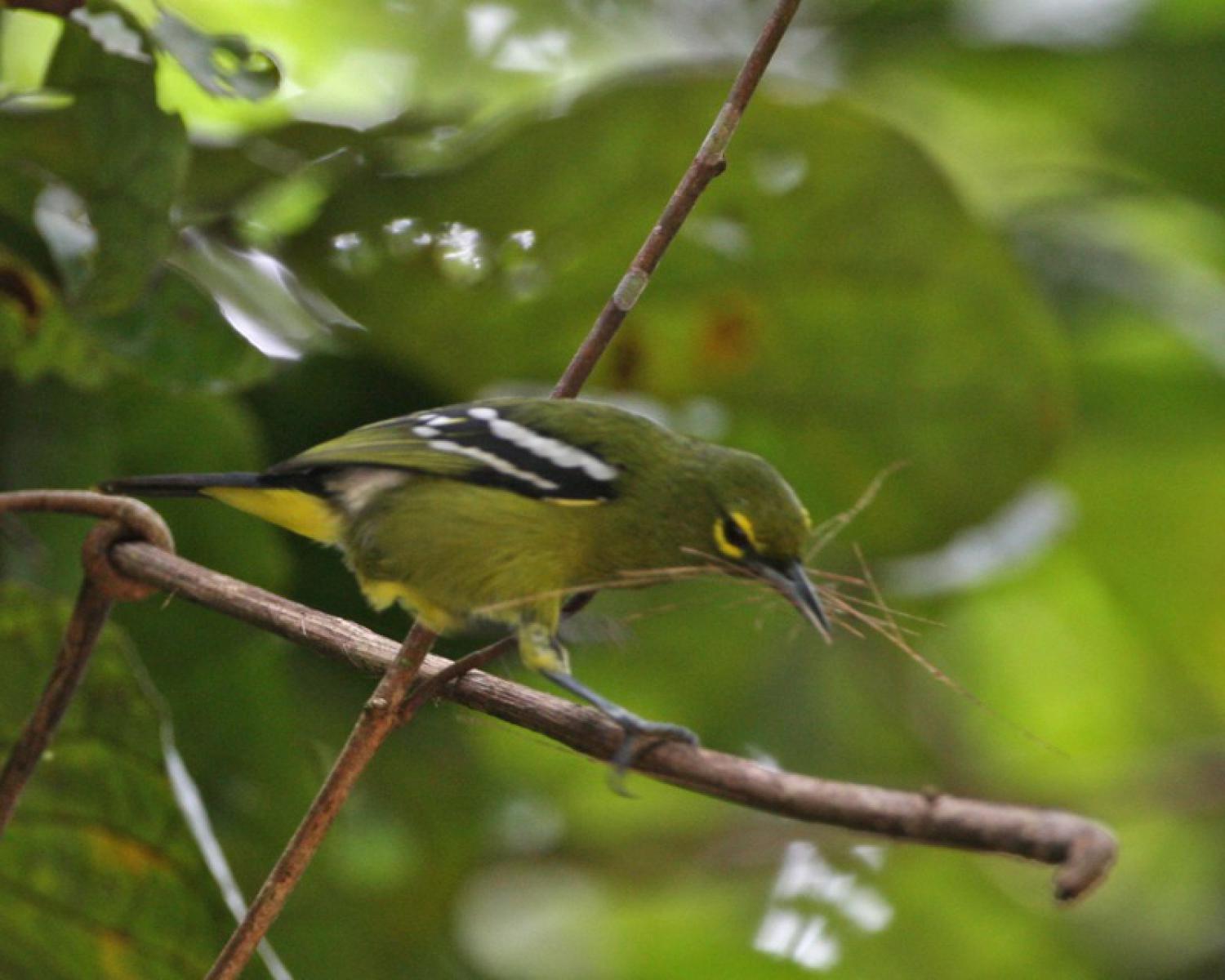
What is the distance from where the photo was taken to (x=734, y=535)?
1.62 metres

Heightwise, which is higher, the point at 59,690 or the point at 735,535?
the point at 735,535

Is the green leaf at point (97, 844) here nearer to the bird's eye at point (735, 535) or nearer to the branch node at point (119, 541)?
the branch node at point (119, 541)

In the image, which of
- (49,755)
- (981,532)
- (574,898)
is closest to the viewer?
(49,755)

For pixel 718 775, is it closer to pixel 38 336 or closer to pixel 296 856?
pixel 296 856

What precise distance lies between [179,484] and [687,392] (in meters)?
0.78

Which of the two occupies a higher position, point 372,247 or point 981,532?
point 981,532

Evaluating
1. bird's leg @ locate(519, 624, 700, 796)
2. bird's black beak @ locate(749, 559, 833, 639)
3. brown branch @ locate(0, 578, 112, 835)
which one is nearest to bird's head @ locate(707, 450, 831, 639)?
bird's black beak @ locate(749, 559, 833, 639)

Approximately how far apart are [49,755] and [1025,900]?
196cm

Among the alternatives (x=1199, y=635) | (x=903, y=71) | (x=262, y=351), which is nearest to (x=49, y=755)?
(x=262, y=351)

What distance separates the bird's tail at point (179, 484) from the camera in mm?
1533

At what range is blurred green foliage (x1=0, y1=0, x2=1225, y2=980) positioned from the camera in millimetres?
1767

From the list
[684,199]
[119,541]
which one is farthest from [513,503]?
[684,199]

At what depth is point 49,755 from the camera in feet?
5.36

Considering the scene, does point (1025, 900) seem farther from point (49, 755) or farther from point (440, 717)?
point (49, 755)
